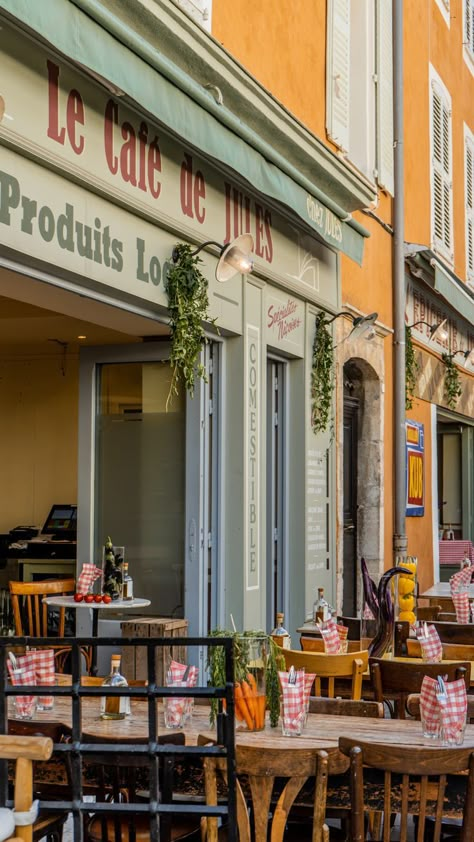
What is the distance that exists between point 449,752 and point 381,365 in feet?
28.1

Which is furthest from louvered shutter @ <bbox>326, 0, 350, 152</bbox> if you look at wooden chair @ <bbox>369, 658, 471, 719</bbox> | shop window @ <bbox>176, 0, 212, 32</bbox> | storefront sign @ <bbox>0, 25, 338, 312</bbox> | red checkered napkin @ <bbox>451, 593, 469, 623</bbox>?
wooden chair @ <bbox>369, 658, 471, 719</bbox>

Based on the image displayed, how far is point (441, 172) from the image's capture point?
15.0 metres

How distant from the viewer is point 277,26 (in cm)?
865

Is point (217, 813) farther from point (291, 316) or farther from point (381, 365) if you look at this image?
point (381, 365)

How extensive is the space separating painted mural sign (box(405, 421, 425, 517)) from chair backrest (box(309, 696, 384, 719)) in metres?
8.12

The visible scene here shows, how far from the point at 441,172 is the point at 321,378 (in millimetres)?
6364

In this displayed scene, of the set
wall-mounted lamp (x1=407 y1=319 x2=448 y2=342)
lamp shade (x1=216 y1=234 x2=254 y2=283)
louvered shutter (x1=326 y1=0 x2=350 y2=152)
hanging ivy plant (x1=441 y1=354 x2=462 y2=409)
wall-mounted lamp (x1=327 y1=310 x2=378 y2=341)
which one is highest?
louvered shutter (x1=326 y1=0 x2=350 y2=152)

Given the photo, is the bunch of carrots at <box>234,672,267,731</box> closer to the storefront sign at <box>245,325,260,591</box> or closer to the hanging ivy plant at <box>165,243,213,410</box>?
the hanging ivy plant at <box>165,243,213,410</box>

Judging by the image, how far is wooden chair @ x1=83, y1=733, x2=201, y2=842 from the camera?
134 inches

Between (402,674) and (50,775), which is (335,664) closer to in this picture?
(402,674)

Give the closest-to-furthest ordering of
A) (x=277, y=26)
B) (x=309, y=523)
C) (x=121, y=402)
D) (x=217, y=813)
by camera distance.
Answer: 1. (x=217, y=813)
2. (x=121, y=402)
3. (x=277, y=26)
4. (x=309, y=523)

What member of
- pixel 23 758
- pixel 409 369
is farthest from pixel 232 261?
pixel 409 369

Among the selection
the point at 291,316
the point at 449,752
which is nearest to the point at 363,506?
the point at 291,316

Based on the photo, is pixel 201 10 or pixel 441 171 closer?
pixel 201 10
